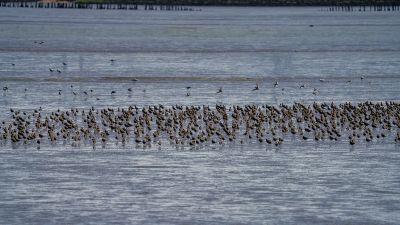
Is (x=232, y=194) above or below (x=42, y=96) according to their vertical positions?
below

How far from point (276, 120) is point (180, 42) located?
2512 inches

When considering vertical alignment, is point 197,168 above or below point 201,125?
below

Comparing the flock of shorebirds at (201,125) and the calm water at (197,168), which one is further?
the flock of shorebirds at (201,125)

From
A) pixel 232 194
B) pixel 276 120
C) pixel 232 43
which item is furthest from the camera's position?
pixel 232 43

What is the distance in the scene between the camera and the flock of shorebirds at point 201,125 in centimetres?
3744

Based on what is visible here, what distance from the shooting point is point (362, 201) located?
28359mm

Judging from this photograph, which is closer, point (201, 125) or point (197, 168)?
point (197, 168)

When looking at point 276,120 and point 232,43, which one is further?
point 232,43

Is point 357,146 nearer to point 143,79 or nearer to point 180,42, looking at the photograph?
point 143,79

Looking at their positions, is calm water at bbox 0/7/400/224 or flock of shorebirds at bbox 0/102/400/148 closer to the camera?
calm water at bbox 0/7/400/224

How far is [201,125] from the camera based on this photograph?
40.3 m

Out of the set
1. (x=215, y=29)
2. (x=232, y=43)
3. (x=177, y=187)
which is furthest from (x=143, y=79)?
(x=215, y=29)

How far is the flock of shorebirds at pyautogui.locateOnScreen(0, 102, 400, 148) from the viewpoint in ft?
123

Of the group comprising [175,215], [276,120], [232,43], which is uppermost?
[232,43]
